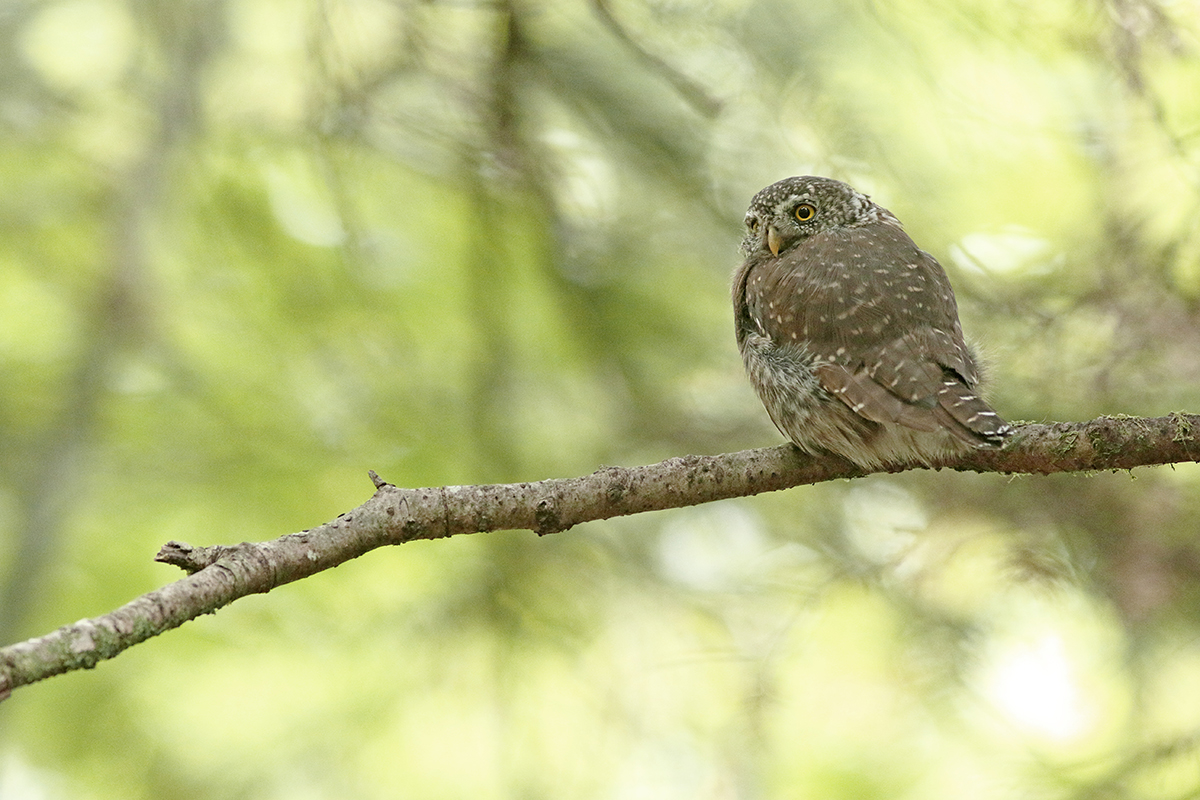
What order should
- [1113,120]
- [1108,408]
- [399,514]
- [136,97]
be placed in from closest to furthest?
[399,514]
[1108,408]
[1113,120]
[136,97]

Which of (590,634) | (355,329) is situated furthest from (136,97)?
(590,634)

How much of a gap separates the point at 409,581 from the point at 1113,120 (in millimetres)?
3133

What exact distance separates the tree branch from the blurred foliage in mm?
1158

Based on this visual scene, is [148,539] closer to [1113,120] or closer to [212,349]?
[212,349]

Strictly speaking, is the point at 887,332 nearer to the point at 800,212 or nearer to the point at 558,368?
the point at 800,212

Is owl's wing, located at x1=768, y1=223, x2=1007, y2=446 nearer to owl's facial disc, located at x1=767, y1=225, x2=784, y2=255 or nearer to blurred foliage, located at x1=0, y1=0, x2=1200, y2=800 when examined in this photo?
owl's facial disc, located at x1=767, y1=225, x2=784, y2=255

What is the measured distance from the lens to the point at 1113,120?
383 centimetres

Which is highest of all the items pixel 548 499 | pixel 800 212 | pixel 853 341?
pixel 800 212

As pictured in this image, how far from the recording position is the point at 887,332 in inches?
119

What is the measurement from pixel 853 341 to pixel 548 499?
1.17m

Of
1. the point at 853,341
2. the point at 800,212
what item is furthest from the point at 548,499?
the point at 800,212

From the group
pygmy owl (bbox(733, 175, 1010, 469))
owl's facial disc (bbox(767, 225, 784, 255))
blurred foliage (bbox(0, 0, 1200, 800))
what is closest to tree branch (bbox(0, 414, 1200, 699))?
pygmy owl (bbox(733, 175, 1010, 469))

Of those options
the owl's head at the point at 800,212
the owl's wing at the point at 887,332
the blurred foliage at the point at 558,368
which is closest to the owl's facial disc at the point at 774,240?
the owl's head at the point at 800,212

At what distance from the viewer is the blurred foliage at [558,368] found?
3.67 m
